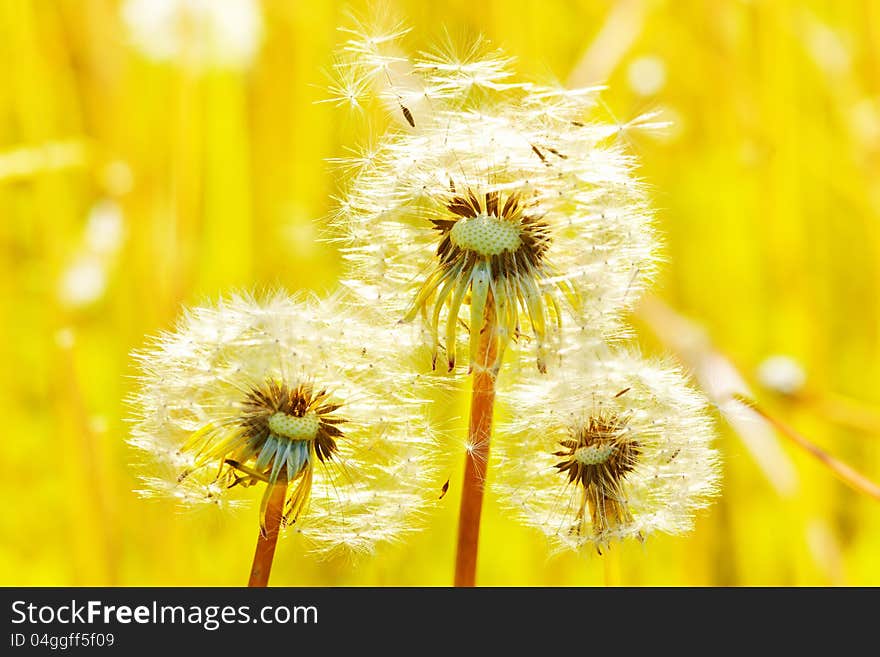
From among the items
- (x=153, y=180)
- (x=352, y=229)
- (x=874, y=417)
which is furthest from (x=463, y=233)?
(x=153, y=180)

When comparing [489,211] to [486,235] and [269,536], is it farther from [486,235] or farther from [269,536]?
[269,536]

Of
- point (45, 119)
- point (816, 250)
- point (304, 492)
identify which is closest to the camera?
point (304, 492)

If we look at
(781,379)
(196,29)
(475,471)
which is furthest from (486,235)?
(196,29)

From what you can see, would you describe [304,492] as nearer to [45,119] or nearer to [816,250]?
[45,119]

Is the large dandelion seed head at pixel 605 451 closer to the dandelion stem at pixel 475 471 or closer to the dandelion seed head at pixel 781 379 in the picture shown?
the dandelion stem at pixel 475 471

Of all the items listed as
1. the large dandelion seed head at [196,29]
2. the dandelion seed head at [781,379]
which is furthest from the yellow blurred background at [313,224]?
the dandelion seed head at [781,379]

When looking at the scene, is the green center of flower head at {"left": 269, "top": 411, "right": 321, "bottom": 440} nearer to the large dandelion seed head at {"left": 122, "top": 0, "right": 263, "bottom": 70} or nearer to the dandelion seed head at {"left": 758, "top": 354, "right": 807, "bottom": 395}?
the dandelion seed head at {"left": 758, "top": 354, "right": 807, "bottom": 395}

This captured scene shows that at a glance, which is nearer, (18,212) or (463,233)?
(463,233)
